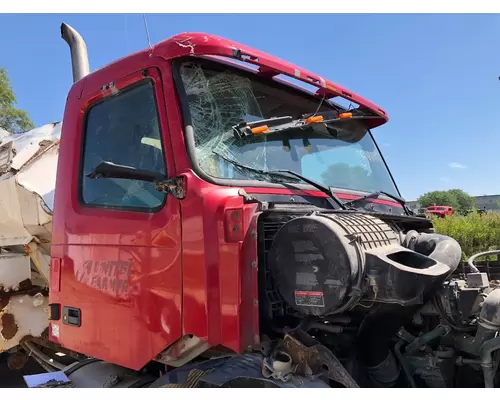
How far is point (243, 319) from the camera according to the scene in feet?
6.68

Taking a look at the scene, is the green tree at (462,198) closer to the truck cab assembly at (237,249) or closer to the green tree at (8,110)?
the green tree at (8,110)

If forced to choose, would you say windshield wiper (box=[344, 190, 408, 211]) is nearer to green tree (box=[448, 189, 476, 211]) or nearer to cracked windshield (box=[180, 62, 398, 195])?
cracked windshield (box=[180, 62, 398, 195])

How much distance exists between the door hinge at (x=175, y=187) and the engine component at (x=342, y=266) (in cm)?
50

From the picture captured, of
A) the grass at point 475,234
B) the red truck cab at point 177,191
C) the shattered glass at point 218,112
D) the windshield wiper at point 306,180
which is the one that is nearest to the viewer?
the red truck cab at point 177,191

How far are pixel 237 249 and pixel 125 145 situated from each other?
3.40 ft

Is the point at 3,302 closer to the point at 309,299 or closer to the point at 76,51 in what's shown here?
the point at 76,51

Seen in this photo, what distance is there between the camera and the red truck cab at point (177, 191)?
83.4 inches

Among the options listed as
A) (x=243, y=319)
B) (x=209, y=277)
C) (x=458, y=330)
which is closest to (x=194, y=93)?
(x=209, y=277)

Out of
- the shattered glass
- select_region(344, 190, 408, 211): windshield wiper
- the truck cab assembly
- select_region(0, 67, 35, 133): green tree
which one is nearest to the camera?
the truck cab assembly

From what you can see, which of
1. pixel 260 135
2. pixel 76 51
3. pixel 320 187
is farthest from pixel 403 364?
pixel 76 51

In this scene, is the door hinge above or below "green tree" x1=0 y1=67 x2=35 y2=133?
below

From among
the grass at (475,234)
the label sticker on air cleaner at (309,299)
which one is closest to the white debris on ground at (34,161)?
the label sticker on air cleaner at (309,299)

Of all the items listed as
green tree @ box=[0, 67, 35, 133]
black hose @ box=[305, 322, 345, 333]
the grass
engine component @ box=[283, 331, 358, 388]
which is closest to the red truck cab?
engine component @ box=[283, 331, 358, 388]

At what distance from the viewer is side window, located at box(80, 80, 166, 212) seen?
246 centimetres
